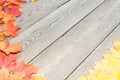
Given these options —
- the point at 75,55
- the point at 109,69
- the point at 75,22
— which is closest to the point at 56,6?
the point at 75,22

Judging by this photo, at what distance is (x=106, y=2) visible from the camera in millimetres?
3346

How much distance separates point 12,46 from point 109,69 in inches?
34.8

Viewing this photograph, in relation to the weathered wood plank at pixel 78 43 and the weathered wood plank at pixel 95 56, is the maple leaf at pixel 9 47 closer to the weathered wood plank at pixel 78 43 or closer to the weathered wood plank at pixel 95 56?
the weathered wood plank at pixel 78 43

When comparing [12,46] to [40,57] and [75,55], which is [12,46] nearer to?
[40,57]

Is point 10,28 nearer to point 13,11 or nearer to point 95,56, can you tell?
point 13,11

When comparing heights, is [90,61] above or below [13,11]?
below

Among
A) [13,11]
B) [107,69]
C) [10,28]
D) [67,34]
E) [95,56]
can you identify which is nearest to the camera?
[107,69]

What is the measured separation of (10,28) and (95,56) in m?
0.85

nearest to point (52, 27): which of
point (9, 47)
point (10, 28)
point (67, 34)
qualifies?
point (67, 34)

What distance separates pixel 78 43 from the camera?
2707 mm

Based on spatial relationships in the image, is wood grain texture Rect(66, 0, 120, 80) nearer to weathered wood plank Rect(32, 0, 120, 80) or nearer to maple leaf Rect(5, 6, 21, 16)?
weathered wood plank Rect(32, 0, 120, 80)

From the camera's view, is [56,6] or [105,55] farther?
[56,6]

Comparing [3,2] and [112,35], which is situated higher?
[3,2]

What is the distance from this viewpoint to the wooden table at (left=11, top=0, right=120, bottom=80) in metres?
2.46
